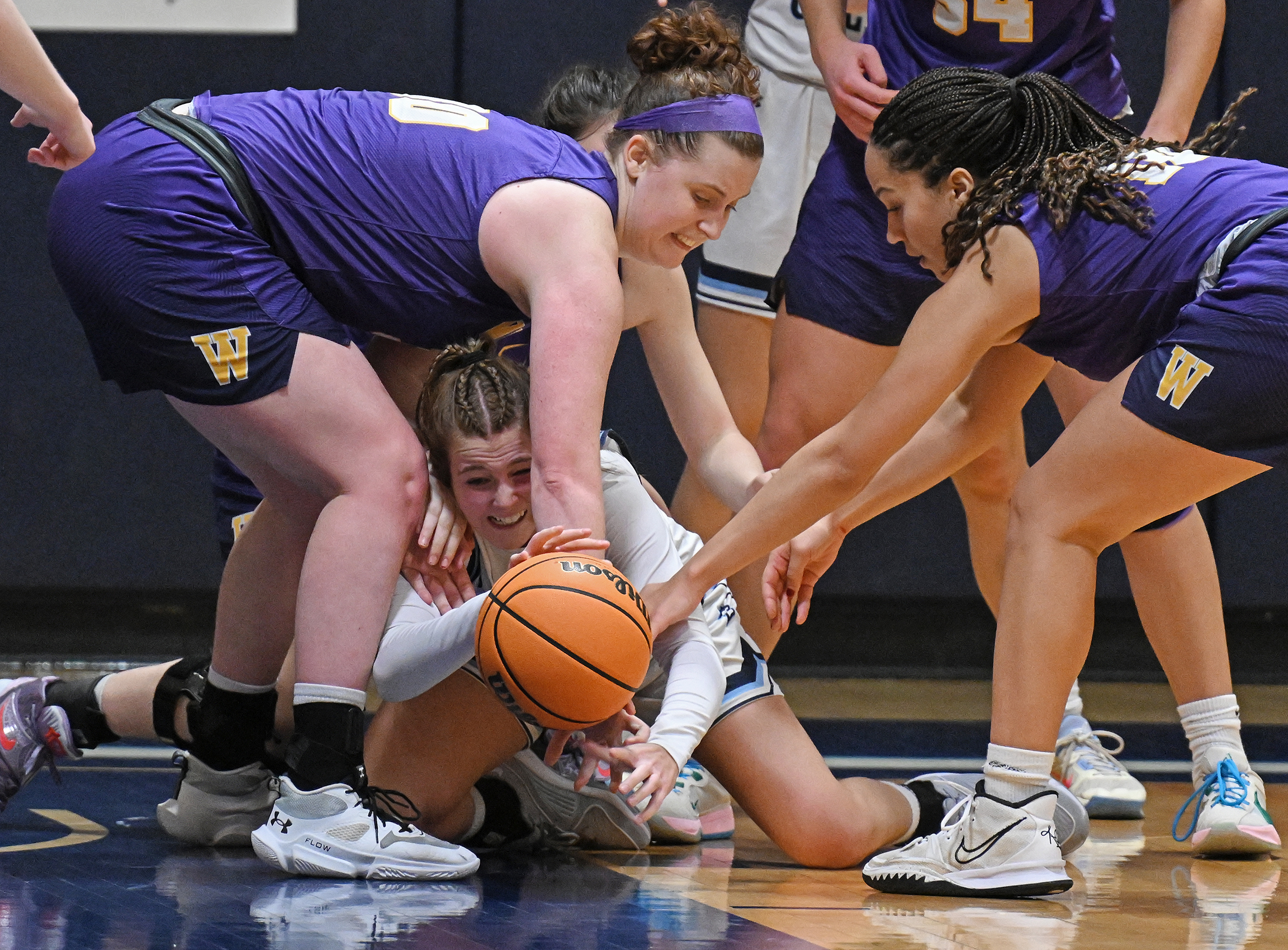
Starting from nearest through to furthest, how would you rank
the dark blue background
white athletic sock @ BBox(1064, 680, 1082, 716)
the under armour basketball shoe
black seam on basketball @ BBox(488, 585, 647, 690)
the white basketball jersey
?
black seam on basketball @ BBox(488, 585, 647, 690) < the under armour basketball shoe < white athletic sock @ BBox(1064, 680, 1082, 716) < the white basketball jersey < the dark blue background

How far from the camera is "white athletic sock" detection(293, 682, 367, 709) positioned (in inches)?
89.3

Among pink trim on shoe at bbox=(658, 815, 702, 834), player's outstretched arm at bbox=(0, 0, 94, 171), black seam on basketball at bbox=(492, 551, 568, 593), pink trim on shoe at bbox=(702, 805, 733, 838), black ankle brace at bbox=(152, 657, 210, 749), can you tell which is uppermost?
player's outstretched arm at bbox=(0, 0, 94, 171)

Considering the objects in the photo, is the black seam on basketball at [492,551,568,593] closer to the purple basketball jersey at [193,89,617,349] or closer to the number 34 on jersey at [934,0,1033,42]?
the purple basketball jersey at [193,89,617,349]

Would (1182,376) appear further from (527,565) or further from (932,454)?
(527,565)

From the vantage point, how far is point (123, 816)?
2764 mm

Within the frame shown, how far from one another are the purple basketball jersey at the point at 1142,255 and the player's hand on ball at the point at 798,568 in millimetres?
527

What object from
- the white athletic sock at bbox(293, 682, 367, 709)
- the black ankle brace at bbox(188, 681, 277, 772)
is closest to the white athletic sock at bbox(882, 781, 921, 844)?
the white athletic sock at bbox(293, 682, 367, 709)

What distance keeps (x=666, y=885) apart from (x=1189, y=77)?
1897 mm

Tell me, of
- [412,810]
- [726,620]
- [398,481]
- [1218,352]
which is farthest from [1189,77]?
[412,810]

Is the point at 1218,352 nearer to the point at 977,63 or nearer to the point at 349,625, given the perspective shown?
the point at 977,63

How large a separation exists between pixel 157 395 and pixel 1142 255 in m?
3.67

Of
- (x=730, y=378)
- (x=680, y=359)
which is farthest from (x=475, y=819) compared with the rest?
(x=730, y=378)

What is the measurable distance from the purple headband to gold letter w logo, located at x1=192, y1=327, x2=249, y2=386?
0.74m

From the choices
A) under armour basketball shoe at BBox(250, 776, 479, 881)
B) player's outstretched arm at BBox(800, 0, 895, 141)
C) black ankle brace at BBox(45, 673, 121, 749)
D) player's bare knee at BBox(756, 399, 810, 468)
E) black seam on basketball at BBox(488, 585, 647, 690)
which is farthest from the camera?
player's bare knee at BBox(756, 399, 810, 468)
